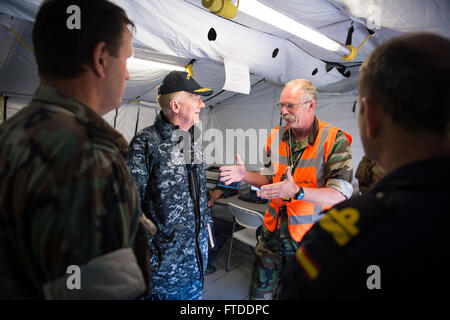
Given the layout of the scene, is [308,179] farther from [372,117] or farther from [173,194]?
[372,117]

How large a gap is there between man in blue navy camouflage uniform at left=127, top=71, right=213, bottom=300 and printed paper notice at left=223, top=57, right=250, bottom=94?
0.84 meters

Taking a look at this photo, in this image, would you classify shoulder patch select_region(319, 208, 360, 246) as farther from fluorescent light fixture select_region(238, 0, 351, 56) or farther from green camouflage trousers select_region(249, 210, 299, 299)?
fluorescent light fixture select_region(238, 0, 351, 56)

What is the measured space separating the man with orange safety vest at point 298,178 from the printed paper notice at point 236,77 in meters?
0.69

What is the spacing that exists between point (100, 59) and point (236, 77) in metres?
1.91

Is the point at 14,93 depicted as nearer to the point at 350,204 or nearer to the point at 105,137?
the point at 105,137

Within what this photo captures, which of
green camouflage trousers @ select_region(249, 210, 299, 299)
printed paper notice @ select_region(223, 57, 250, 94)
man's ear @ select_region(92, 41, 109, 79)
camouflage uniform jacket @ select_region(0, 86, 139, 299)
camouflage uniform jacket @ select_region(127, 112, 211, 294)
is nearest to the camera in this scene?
camouflage uniform jacket @ select_region(0, 86, 139, 299)

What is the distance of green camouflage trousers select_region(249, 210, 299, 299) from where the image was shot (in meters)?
1.67

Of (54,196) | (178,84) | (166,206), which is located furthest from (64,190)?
(178,84)

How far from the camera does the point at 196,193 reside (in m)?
1.49

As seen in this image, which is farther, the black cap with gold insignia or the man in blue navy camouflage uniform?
the black cap with gold insignia

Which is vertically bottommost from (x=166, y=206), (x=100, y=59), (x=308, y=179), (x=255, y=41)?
(x=166, y=206)

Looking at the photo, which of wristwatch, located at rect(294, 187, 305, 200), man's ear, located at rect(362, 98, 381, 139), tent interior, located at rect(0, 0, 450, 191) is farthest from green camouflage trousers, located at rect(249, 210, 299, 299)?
tent interior, located at rect(0, 0, 450, 191)

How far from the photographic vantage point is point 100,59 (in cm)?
63

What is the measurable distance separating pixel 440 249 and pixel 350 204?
0.58 ft
